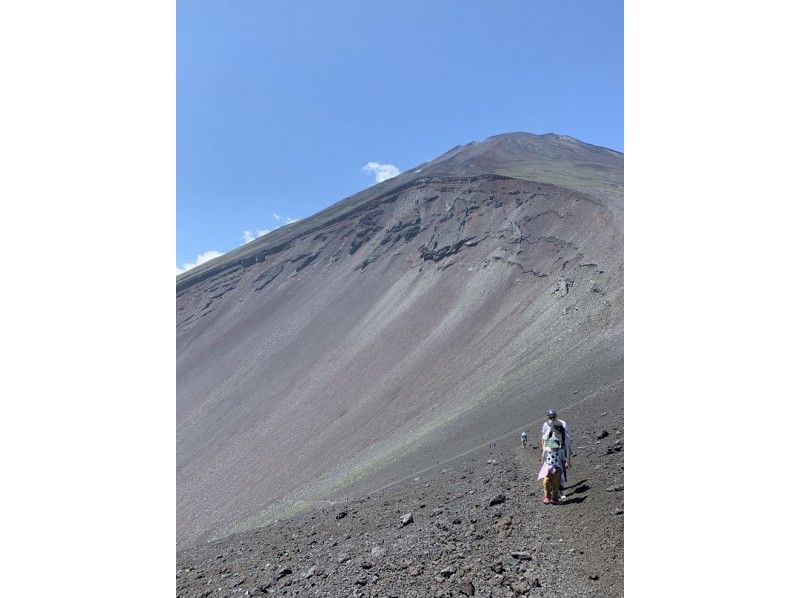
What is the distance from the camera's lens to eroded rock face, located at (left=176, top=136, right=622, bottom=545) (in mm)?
13305

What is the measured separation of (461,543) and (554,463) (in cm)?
117

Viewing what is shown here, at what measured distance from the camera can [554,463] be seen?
4988mm

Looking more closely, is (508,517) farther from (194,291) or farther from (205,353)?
(194,291)

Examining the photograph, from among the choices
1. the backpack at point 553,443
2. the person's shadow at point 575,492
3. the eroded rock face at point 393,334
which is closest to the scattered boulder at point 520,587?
the person's shadow at point 575,492

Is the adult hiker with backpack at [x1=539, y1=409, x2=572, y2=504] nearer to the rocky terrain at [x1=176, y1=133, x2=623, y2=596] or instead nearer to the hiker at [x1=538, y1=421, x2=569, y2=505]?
the hiker at [x1=538, y1=421, x2=569, y2=505]

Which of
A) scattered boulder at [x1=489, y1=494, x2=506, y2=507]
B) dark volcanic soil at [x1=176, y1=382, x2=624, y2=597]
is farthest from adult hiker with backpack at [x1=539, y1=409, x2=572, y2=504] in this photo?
scattered boulder at [x1=489, y1=494, x2=506, y2=507]

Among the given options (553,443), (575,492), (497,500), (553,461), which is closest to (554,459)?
(553,461)

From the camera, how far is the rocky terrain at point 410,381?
193 inches

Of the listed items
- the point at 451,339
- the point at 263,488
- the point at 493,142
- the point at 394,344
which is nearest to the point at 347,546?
the point at 263,488

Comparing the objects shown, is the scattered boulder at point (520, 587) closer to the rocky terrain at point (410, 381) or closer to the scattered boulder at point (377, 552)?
the rocky terrain at point (410, 381)

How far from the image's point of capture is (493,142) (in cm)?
4931

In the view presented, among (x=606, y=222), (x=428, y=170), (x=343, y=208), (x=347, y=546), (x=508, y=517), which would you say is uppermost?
(x=428, y=170)

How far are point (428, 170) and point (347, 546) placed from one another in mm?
40489

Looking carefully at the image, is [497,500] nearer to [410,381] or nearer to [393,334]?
[410,381]
